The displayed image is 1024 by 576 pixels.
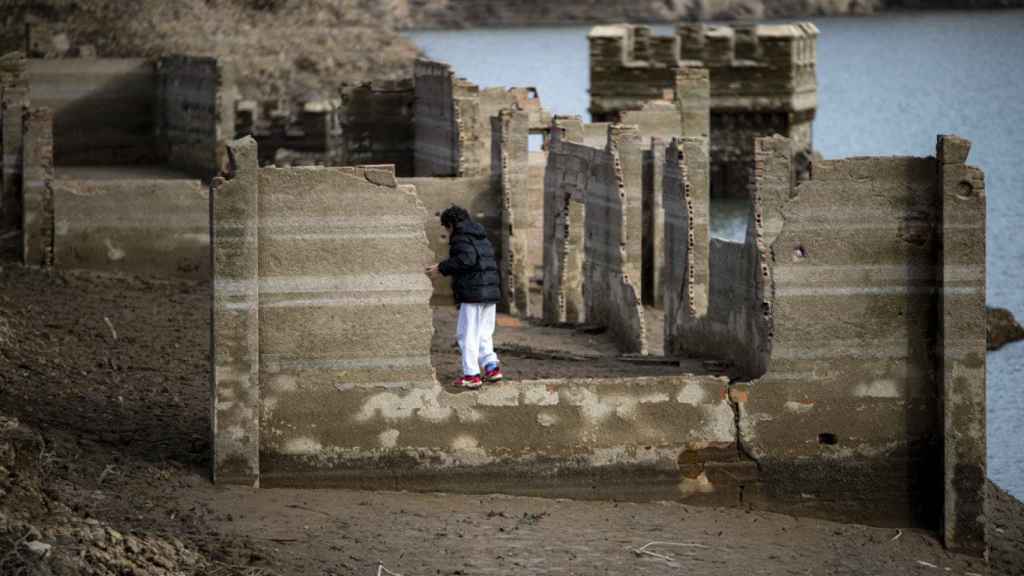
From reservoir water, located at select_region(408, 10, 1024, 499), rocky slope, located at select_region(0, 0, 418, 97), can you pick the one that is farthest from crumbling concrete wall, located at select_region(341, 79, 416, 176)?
rocky slope, located at select_region(0, 0, 418, 97)

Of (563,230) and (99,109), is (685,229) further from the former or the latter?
(99,109)

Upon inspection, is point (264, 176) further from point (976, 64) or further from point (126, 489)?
point (976, 64)

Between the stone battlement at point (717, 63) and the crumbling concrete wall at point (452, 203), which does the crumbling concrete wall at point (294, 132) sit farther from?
the stone battlement at point (717, 63)

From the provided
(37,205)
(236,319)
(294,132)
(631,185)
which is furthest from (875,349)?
(294,132)

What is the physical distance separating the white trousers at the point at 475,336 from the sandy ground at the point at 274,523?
103 centimetres

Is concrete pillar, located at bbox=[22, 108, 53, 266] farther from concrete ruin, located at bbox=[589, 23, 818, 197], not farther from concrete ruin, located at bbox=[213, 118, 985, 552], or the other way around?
concrete ruin, located at bbox=[589, 23, 818, 197]

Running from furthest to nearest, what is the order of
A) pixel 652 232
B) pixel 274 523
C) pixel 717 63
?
1. pixel 717 63
2. pixel 652 232
3. pixel 274 523

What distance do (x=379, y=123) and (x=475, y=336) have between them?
1921 centimetres

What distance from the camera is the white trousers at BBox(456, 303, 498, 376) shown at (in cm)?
1767

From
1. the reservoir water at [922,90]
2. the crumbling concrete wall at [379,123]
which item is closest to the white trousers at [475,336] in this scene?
the reservoir water at [922,90]

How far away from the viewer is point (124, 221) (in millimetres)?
28625

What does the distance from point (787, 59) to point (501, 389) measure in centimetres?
4254

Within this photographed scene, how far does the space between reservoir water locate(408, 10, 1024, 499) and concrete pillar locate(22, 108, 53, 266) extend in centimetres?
1087

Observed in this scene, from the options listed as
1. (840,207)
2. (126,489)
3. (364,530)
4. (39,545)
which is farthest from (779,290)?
(39,545)
